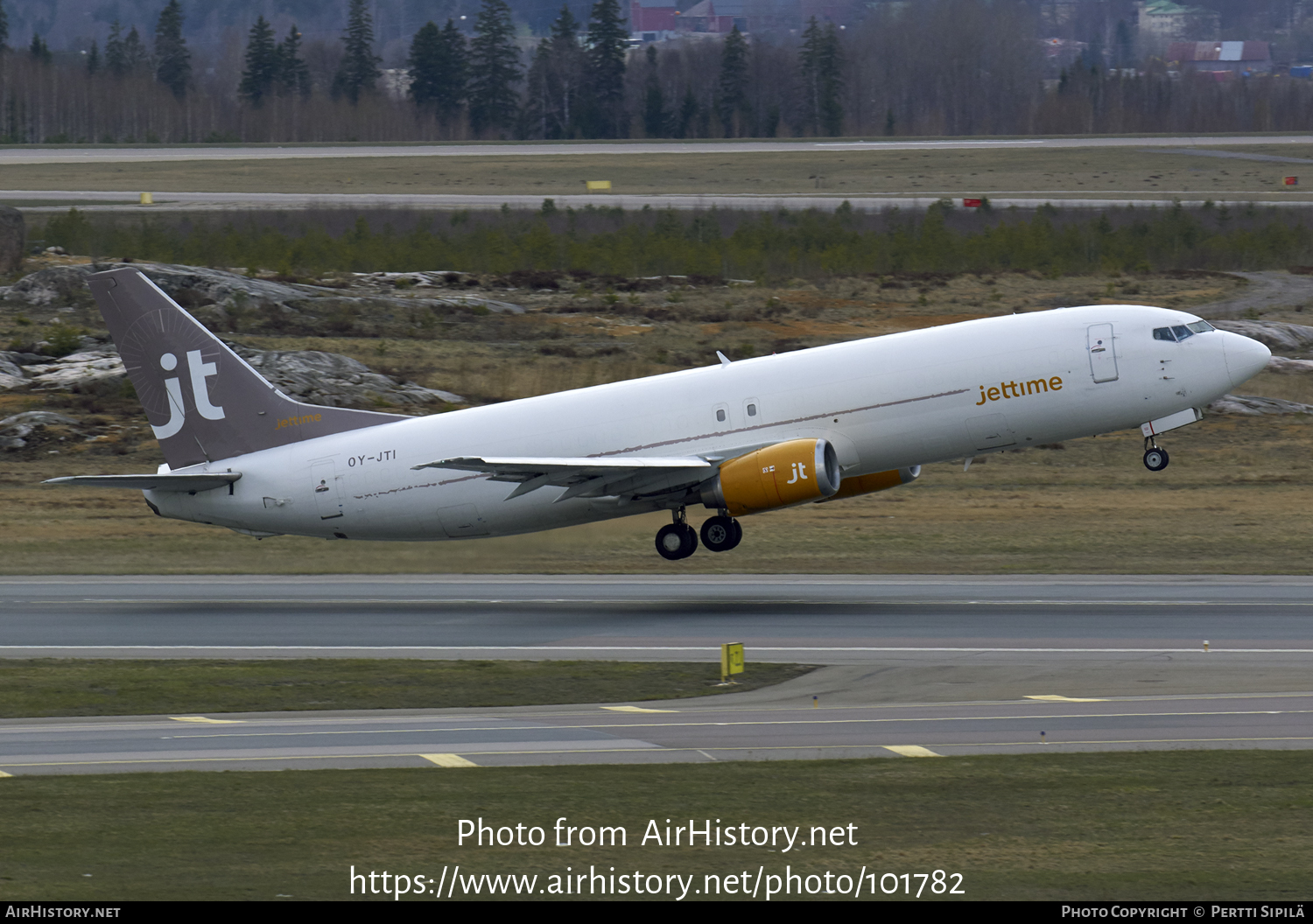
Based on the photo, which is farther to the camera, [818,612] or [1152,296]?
[1152,296]

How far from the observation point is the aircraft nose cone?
1395 inches

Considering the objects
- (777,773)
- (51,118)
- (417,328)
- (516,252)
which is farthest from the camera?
(51,118)

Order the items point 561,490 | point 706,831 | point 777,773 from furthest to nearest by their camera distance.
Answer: point 561,490 < point 777,773 < point 706,831

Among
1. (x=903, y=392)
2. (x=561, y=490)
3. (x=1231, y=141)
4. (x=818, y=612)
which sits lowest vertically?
(x=818, y=612)

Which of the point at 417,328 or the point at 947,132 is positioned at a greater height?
the point at 947,132

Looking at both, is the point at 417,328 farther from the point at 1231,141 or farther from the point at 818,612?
the point at 1231,141

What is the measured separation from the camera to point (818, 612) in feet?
116

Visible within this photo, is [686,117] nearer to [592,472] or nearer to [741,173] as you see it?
[741,173]

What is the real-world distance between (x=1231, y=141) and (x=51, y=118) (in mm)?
119572

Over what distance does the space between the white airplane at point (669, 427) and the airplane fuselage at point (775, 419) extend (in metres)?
0.04

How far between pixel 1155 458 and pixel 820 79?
155 metres

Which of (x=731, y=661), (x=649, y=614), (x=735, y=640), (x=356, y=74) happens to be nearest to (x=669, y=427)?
(x=649, y=614)
